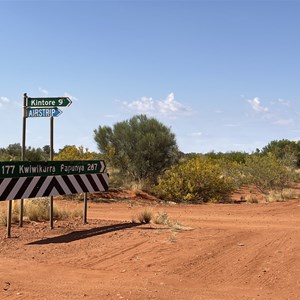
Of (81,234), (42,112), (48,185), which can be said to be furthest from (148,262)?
(42,112)

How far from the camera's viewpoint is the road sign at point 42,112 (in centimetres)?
1277

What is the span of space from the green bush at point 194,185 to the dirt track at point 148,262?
12.8m

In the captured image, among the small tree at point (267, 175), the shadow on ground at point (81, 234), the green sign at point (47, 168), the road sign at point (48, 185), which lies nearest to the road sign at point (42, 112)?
the green sign at point (47, 168)

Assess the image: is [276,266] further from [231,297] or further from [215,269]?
[231,297]

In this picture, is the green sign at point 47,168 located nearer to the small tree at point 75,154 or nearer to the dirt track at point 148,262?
the dirt track at point 148,262

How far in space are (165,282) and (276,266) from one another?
226 centimetres

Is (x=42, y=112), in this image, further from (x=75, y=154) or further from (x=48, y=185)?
(x=75, y=154)

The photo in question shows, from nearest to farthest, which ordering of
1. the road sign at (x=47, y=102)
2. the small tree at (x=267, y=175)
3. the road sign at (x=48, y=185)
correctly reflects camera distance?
the road sign at (x=48, y=185), the road sign at (x=47, y=102), the small tree at (x=267, y=175)

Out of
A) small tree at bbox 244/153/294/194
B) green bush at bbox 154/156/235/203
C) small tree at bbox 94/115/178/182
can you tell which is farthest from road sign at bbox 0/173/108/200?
small tree at bbox 244/153/294/194

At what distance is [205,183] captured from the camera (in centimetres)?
2645

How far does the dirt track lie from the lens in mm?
7027

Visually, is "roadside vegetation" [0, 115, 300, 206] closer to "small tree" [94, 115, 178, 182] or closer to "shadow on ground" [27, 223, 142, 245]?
"small tree" [94, 115, 178, 182]

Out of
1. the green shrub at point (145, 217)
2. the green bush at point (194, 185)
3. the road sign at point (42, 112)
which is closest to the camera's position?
the road sign at point (42, 112)

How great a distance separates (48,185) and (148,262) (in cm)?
430
